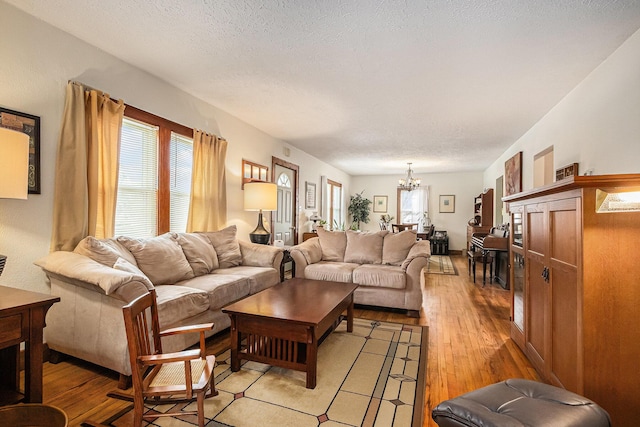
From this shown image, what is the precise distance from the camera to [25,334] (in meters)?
1.56

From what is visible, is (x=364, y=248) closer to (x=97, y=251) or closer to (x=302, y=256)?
(x=302, y=256)

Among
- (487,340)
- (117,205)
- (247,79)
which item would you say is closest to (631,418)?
(487,340)

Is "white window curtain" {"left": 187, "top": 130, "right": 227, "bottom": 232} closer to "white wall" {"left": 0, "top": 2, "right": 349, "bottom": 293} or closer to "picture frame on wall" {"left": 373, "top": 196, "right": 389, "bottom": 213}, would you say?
"white wall" {"left": 0, "top": 2, "right": 349, "bottom": 293}

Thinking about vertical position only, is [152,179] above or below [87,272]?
above

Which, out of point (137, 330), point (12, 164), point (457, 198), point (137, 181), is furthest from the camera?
point (457, 198)

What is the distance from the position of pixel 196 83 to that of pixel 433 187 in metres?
8.30

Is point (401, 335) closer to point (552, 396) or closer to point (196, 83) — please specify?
point (552, 396)

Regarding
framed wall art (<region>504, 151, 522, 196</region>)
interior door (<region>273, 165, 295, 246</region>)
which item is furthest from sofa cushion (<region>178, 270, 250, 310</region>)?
framed wall art (<region>504, 151, 522, 196</region>)

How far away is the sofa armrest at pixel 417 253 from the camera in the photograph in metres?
3.84

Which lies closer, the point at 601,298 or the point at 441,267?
the point at 601,298

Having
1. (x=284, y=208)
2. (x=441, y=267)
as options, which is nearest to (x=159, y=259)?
(x=284, y=208)

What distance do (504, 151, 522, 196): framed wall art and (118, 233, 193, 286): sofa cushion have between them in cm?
532

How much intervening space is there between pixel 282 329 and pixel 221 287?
951mm

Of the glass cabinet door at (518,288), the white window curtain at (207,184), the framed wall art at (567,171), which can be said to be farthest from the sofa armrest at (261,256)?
the framed wall art at (567,171)
